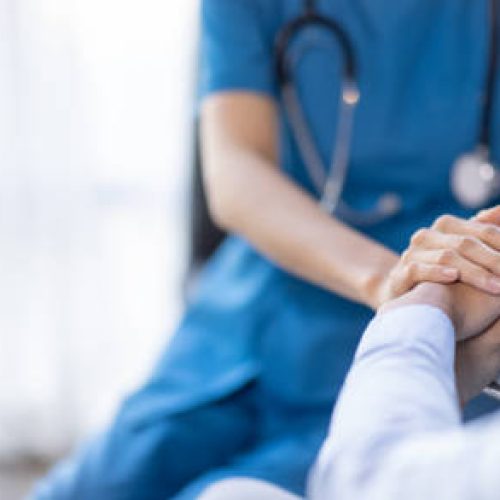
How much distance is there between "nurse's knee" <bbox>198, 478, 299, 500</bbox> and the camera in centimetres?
76

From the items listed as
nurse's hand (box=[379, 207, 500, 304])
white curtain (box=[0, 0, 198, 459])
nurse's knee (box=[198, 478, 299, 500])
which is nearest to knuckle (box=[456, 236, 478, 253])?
nurse's hand (box=[379, 207, 500, 304])

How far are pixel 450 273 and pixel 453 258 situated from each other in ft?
0.05

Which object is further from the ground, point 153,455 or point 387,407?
point 387,407

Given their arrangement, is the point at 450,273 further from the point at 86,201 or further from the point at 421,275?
the point at 86,201

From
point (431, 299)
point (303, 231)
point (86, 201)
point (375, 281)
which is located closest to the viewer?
point (431, 299)

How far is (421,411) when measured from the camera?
541 mm

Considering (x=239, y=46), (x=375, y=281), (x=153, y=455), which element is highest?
(x=239, y=46)

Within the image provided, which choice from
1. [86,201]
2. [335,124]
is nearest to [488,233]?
[335,124]

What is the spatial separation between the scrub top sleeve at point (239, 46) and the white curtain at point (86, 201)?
0.39 metres

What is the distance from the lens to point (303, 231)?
99 cm

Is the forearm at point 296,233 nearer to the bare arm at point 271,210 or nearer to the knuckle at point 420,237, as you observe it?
the bare arm at point 271,210

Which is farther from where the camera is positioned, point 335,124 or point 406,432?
point 335,124

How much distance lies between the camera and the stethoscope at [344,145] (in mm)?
1018

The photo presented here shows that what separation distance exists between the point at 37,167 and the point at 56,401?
1.35 feet
